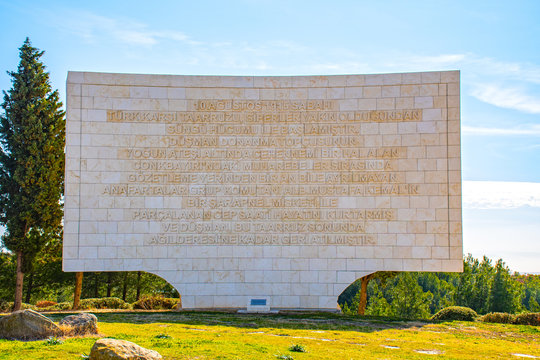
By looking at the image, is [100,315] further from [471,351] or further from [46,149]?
[471,351]

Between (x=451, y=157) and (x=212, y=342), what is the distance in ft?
34.9

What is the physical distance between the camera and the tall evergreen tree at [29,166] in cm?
1936

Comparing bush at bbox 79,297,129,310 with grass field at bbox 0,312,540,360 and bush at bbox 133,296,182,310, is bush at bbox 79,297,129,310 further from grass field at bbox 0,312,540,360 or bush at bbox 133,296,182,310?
grass field at bbox 0,312,540,360

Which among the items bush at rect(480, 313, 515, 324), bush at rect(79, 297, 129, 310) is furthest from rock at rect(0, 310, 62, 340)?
bush at rect(480, 313, 515, 324)

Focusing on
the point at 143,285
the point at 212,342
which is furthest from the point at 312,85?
the point at 143,285

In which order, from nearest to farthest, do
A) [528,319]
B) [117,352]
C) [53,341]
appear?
[117,352], [53,341], [528,319]

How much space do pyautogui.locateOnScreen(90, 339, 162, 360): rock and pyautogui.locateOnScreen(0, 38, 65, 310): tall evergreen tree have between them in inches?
475

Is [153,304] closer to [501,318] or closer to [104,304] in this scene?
[104,304]

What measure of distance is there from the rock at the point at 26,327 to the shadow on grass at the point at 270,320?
3.97 metres

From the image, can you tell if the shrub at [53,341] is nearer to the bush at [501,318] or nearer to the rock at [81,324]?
the rock at [81,324]

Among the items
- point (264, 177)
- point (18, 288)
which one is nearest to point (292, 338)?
point (264, 177)

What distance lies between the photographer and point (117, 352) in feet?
28.3

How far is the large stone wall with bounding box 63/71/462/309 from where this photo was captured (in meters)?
17.5

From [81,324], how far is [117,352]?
345cm
